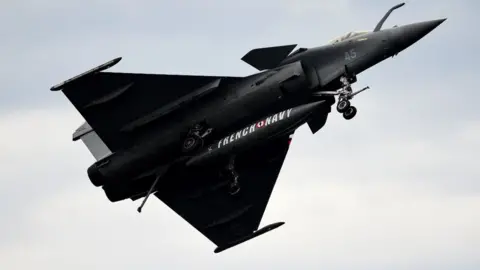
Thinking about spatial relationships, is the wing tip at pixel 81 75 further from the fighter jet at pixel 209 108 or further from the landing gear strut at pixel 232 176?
the landing gear strut at pixel 232 176

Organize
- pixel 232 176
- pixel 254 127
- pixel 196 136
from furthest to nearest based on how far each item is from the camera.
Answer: pixel 232 176 → pixel 196 136 → pixel 254 127

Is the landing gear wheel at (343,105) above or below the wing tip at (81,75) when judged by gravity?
below

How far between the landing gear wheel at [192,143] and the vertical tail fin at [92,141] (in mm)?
2950

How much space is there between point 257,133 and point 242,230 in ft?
25.0

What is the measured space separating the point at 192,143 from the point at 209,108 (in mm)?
1331

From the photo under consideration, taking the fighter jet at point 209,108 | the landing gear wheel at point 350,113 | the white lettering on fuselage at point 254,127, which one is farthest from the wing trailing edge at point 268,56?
the landing gear wheel at point 350,113

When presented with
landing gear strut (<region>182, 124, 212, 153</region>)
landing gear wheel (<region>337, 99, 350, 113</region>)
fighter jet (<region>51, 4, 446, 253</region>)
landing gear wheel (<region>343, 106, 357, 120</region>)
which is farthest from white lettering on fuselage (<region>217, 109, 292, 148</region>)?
landing gear wheel (<region>343, 106, 357, 120</region>)

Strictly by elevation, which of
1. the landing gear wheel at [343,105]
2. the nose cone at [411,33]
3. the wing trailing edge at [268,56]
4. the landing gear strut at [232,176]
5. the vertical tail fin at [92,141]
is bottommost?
the landing gear strut at [232,176]

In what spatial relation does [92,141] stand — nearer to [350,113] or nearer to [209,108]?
[209,108]

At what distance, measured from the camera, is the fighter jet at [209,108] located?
125 feet

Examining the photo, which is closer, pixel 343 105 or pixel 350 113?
pixel 350 113

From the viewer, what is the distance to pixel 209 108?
39.0 meters

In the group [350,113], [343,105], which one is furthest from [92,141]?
[350,113]

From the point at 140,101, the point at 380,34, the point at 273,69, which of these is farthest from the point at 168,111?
the point at 380,34
